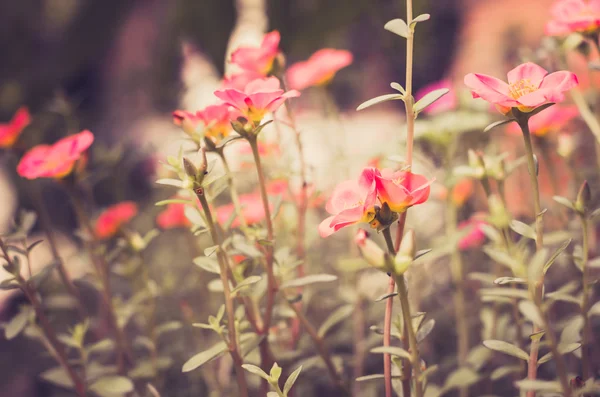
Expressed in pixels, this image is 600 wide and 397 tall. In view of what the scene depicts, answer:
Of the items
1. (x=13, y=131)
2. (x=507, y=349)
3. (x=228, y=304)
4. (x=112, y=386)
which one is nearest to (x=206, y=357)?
(x=228, y=304)

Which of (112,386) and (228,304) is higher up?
(228,304)

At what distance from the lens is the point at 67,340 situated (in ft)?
2.39

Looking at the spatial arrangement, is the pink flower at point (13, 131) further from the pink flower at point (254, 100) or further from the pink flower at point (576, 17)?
the pink flower at point (576, 17)

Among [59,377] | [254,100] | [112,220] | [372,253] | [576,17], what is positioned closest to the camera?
[372,253]

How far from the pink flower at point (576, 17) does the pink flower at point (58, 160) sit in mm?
589

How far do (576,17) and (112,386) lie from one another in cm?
76

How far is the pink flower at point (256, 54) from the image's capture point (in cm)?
65

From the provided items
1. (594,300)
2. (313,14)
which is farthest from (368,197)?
(313,14)

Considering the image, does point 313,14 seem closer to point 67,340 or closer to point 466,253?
point 466,253

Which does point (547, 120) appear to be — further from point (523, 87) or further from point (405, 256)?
point (405, 256)

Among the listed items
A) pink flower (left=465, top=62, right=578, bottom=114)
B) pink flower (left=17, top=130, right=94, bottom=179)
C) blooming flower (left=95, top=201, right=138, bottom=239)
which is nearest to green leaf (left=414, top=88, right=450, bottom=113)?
pink flower (left=465, top=62, right=578, bottom=114)

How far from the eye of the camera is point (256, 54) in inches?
25.4

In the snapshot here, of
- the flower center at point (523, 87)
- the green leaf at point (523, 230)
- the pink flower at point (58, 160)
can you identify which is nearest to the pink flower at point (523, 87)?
the flower center at point (523, 87)

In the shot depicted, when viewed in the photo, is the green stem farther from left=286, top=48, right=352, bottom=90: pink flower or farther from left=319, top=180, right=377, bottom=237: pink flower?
left=286, top=48, right=352, bottom=90: pink flower
